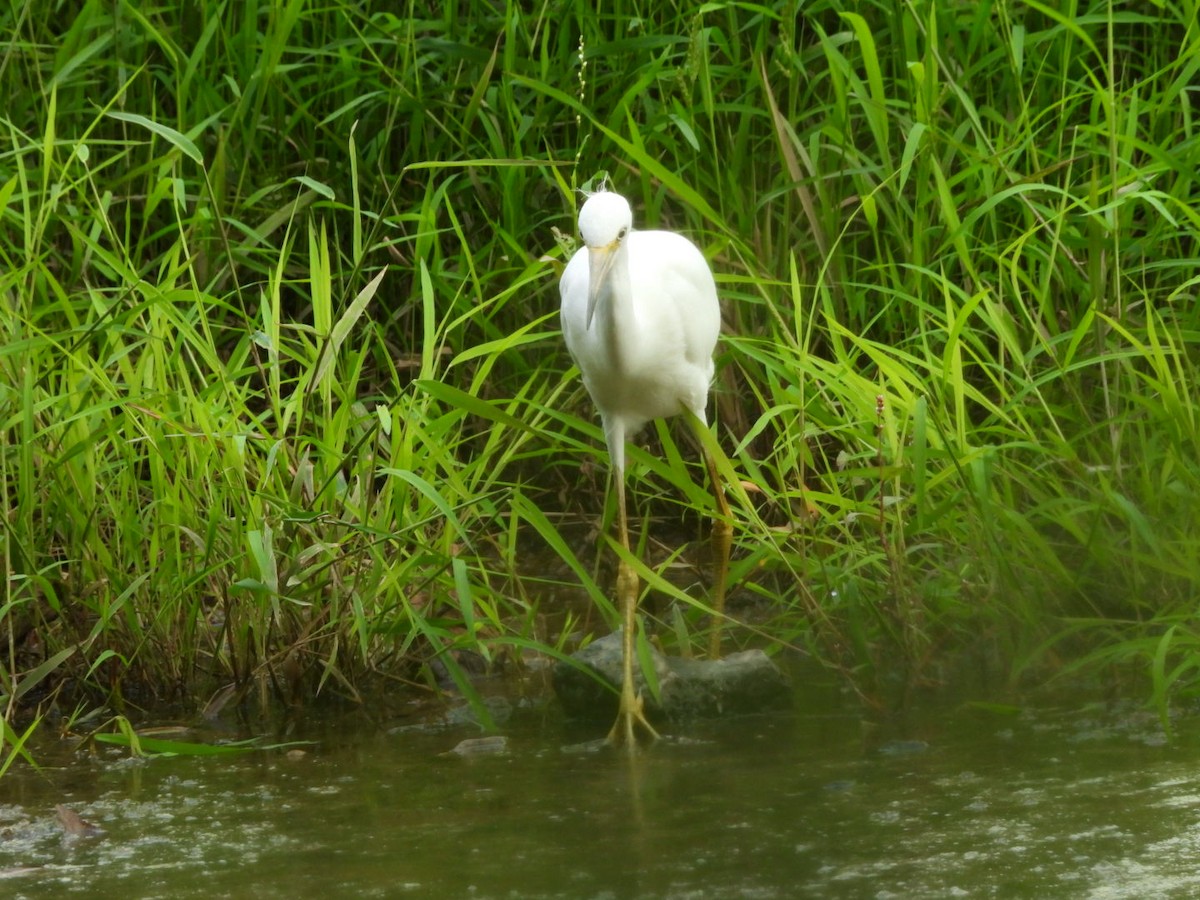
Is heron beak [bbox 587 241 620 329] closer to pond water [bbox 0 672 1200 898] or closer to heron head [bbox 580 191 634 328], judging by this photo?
heron head [bbox 580 191 634 328]

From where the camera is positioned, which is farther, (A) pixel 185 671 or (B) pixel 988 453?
(A) pixel 185 671

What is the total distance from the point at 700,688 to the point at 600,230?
2.96 ft

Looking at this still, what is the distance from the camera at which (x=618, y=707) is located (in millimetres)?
3352

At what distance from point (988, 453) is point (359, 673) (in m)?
1.31

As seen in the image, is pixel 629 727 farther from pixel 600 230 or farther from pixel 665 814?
pixel 600 230

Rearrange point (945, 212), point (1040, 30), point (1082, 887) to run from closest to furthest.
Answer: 1. point (1082, 887)
2. point (945, 212)
3. point (1040, 30)

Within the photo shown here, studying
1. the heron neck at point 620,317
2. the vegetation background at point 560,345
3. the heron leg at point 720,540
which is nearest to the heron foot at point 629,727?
the vegetation background at point 560,345

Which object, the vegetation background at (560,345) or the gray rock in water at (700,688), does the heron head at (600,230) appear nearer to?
the vegetation background at (560,345)

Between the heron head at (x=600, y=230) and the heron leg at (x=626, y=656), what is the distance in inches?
21.6

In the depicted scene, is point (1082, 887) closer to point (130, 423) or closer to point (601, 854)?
point (601, 854)

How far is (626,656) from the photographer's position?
3361 millimetres

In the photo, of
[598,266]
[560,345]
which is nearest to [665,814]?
[598,266]

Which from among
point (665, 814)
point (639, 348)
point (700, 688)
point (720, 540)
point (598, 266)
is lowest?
point (665, 814)

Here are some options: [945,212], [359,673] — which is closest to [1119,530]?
[945,212]
